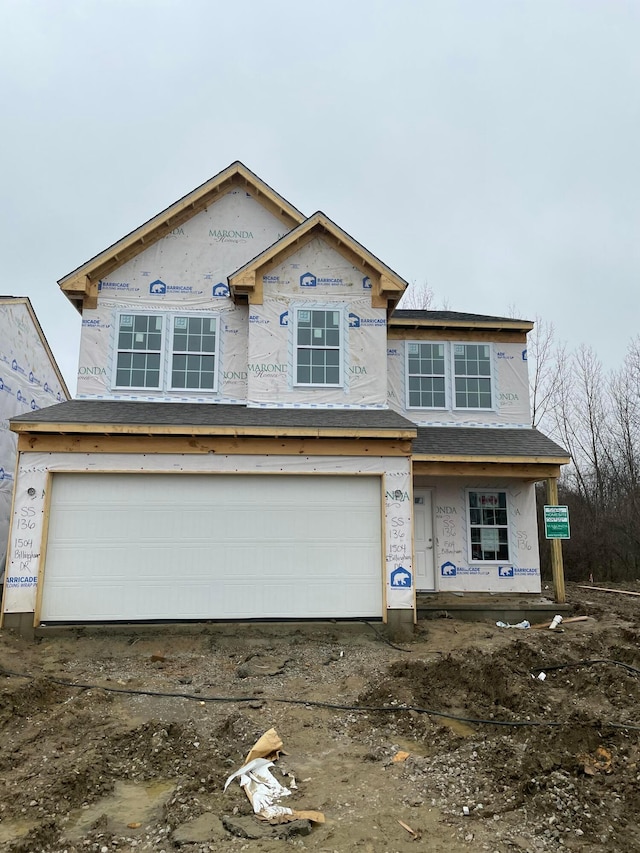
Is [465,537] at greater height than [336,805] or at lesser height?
greater

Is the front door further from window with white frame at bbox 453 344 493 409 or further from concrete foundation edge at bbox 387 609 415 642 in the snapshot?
concrete foundation edge at bbox 387 609 415 642

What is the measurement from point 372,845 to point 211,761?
2.01 metres

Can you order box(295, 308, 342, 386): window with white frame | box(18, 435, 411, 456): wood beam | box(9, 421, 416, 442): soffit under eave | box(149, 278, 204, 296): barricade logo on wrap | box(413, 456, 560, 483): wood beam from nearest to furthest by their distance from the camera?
box(9, 421, 416, 442): soffit under eave < box(18, 435, 411, 456): wood beam < box(295, 308, 342, 386): window with white frame < box(413, 456, 560, 483): wood beam < box(149, 278, 204, 296): barricade logo on wrap

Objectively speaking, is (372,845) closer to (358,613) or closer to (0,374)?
(358,613)

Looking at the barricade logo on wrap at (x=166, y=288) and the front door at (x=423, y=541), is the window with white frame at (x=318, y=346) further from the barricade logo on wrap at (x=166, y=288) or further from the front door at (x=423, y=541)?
the front door at (x=423, y=541)

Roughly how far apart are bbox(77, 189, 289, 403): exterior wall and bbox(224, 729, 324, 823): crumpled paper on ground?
7.19 m

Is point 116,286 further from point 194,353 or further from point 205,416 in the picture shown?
point 205,416

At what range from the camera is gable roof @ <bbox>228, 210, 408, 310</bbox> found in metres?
11.5

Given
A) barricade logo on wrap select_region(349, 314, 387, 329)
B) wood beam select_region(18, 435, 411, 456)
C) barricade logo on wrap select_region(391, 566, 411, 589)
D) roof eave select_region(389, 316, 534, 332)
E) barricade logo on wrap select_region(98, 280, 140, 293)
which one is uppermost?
barricade logo on wrap select_region(98, 280, 140, 293)

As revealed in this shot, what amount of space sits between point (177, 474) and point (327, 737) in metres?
5.40

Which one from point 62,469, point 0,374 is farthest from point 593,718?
point 0,374

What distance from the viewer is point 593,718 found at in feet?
20.5

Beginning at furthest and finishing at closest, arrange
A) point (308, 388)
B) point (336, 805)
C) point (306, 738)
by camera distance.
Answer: point (308, 388)
point (306, 738)
point (336, 805)

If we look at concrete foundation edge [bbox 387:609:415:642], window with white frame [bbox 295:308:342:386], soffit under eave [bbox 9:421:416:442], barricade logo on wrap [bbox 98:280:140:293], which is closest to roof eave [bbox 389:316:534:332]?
window with white frame [bbox 295:308:342:386]
